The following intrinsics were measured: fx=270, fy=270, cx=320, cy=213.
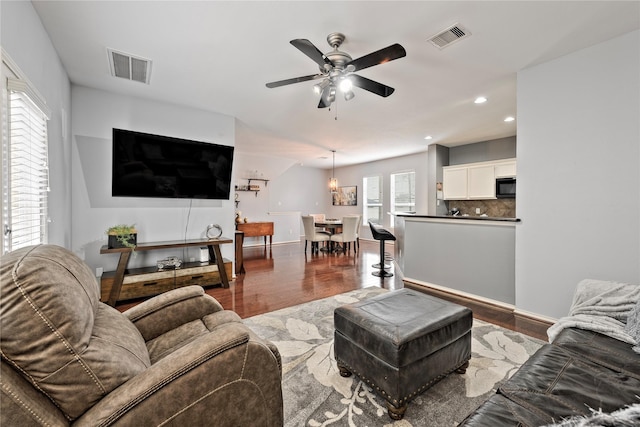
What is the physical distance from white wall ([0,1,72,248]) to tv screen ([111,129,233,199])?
496mm

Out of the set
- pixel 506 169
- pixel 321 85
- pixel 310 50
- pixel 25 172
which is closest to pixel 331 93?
pixel 321 85

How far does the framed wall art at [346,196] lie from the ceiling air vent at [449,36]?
6.81m

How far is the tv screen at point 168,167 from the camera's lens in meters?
3.40

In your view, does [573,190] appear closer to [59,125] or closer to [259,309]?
[259,309]

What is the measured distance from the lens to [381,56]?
2004 mm

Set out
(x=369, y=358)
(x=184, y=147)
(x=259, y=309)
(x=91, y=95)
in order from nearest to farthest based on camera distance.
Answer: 1. (x=369, y=358)
2. (x=259, y=309)
3. (x=91, y=95)
4. (x=184, y=147)

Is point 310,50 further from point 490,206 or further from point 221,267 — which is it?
point 490,206

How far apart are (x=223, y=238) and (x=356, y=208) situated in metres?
5.80

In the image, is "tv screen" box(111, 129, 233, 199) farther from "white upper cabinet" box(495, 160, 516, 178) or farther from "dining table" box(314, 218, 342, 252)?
"white upper cabinet" box(495, 160, 516, 178)

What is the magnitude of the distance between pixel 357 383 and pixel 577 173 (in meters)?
2.68

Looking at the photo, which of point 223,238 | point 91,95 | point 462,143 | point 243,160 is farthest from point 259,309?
point 462,143

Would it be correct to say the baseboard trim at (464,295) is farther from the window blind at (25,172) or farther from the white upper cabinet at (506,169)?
the window blind at (25,172)

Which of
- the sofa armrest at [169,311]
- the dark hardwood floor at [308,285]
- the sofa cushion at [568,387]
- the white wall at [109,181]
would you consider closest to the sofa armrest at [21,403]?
the sofa armrest at [169,311]

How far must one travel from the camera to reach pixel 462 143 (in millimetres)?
6012
